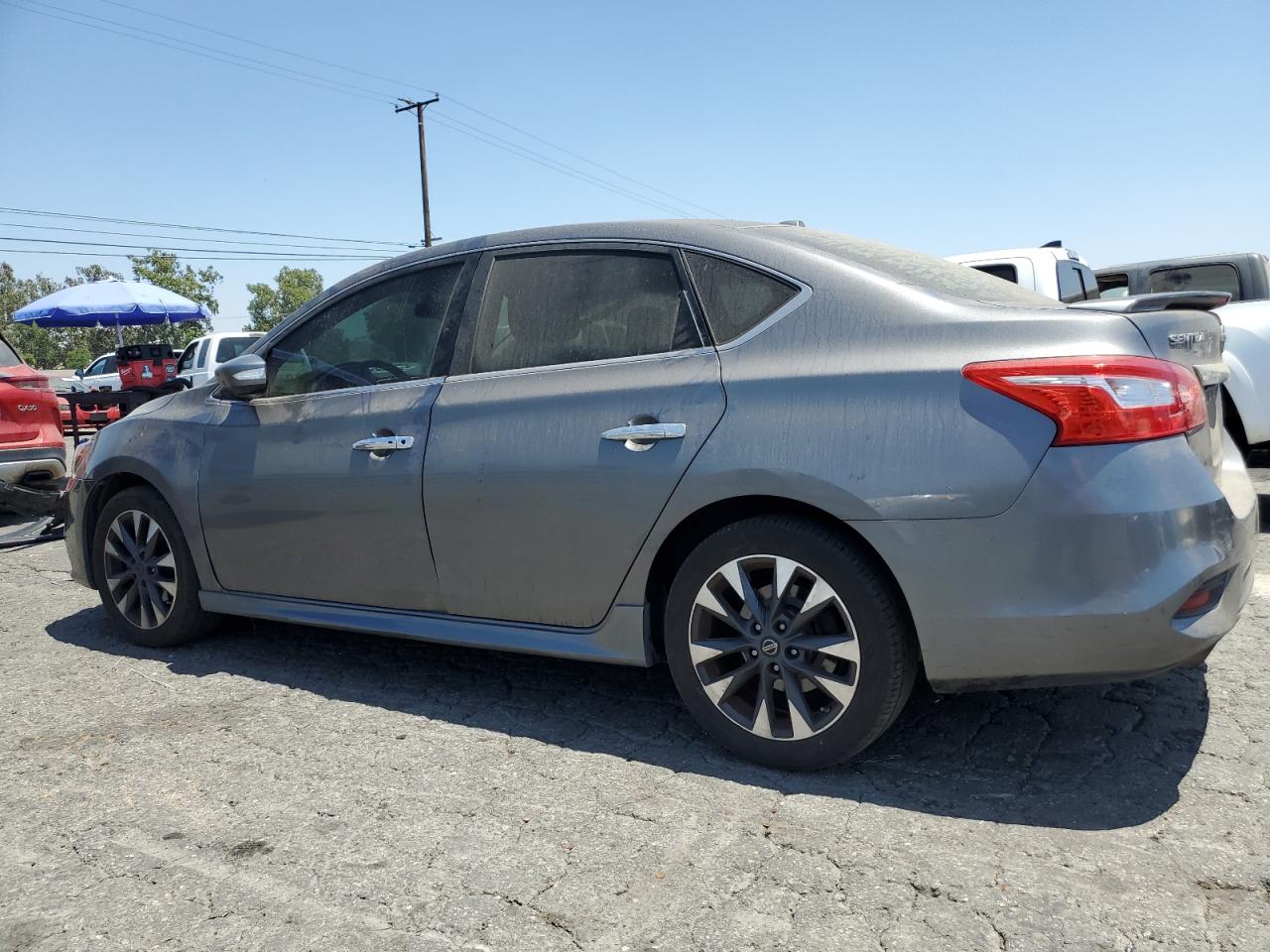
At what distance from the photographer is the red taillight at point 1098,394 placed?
2580 mm

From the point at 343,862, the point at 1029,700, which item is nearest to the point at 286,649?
the point at 343,862

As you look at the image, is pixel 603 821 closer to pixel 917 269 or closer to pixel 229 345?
pixel 917 269

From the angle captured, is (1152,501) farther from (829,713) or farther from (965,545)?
(829,713)

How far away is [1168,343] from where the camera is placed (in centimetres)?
274

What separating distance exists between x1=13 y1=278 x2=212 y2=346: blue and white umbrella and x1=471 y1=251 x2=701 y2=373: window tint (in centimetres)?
1762

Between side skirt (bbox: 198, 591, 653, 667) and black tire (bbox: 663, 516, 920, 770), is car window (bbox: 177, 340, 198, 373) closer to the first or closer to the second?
side skirt (bbox: 198, 591, 653, 667)

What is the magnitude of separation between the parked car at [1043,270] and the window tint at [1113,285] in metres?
0.14

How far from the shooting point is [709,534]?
311 cm

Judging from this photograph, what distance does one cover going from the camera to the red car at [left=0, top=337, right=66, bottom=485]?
25.5 ft

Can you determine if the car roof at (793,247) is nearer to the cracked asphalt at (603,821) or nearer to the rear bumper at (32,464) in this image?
the cracked asphalt at (603,821)

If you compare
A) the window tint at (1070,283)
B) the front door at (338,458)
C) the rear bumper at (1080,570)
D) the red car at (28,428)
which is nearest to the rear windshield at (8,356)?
the red car at (28,428)

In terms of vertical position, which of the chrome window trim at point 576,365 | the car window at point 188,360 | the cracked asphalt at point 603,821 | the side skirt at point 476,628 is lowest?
the cracked asphalt at point 603,821

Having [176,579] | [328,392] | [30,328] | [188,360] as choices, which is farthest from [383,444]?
[30,328]

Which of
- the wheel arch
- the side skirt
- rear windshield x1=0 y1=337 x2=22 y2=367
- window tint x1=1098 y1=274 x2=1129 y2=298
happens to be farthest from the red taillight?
rear windshield x1=0 y1=337 x2=22 y2=367
